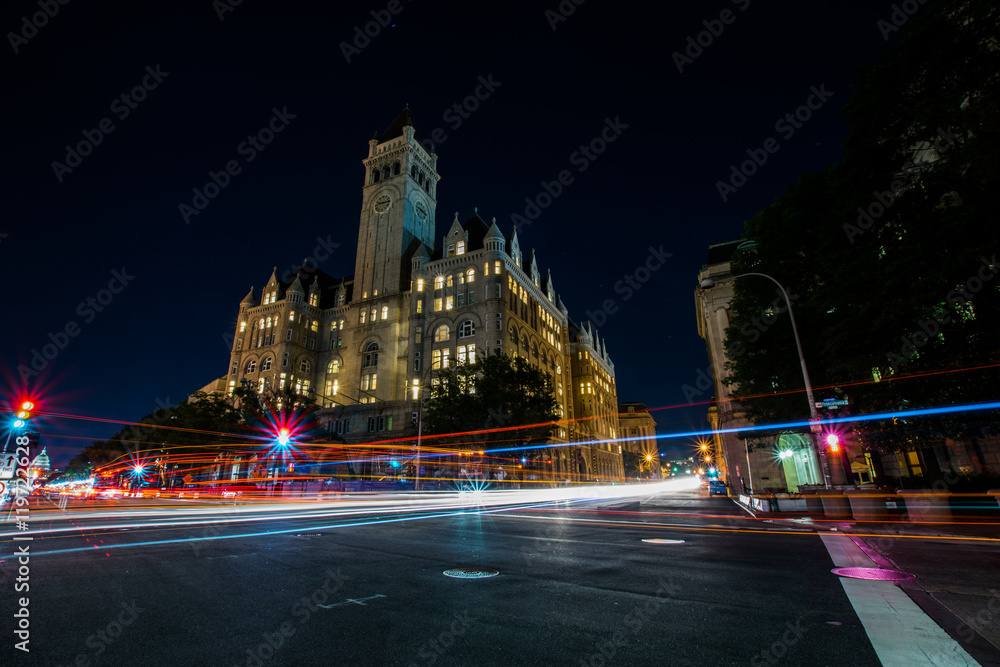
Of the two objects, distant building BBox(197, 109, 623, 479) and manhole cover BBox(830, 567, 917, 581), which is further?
distant building BBox(197, 109, 623, 479)

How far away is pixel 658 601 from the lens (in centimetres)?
448

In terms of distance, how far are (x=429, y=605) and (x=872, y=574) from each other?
5555 millimetres

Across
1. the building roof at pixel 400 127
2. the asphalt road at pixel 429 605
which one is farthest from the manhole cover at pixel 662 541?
the building roof at pixel 400 127

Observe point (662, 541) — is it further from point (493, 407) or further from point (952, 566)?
point (493, 407)

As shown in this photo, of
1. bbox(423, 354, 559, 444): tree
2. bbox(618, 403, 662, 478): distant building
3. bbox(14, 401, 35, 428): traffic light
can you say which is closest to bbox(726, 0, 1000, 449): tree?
bbox(423, 354, 559, 444): tree

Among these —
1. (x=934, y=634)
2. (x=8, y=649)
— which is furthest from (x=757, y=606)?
(x=8, y=649)

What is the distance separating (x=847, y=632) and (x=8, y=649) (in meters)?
6.16

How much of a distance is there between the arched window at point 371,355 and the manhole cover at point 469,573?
2476 inches

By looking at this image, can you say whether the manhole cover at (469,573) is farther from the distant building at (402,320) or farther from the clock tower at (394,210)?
the clock tower at (394,210)

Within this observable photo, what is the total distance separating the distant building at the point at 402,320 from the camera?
6034 cm

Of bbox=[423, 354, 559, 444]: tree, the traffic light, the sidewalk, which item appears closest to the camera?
the sidewalk

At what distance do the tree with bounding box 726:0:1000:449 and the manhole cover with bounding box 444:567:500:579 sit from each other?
14422mm

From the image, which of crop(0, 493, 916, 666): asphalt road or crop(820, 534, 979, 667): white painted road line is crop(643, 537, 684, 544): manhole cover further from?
crop(820, 534, 979, 667): white painted road line

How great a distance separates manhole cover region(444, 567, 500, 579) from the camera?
18.9 ft
